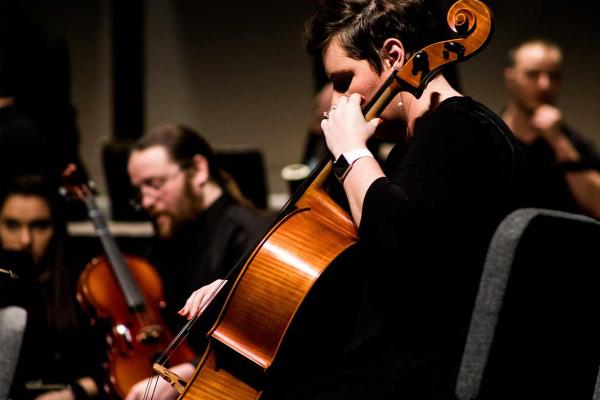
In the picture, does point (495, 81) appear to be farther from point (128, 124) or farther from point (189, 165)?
point (128, 124)

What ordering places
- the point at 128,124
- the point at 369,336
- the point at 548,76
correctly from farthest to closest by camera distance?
the point at 128,124 → the point at 548,76 → the point at 369,336

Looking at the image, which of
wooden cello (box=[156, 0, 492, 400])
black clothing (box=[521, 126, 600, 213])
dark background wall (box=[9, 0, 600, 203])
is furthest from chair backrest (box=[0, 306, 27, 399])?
dark background wall (box=[9, 0, 600, 203])

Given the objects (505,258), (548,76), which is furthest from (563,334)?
(548,76)

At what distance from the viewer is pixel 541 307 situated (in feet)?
4.75

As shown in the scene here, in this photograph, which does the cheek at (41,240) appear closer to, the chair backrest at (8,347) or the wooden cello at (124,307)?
the wooden cello at (124,307)

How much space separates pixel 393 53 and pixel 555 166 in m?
1.61

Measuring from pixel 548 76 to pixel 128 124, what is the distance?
2623mm

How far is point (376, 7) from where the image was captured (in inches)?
55.2

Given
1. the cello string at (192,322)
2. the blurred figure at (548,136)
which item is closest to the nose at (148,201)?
the cello string at (192,322)

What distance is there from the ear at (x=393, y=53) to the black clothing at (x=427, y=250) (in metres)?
0.11

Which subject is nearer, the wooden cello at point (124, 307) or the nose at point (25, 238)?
the wooden cello at point (124, 307)

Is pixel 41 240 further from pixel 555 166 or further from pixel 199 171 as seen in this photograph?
pixel 555 166

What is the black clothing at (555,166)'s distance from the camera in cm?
274

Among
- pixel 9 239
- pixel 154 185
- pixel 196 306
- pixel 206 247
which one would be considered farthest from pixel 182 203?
pixel 196 306
